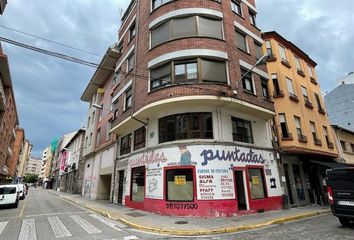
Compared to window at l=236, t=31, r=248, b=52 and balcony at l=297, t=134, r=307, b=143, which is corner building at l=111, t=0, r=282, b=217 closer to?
window at l=236, t=31, r=248, b=52

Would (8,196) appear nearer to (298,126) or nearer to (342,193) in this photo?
(342,193)

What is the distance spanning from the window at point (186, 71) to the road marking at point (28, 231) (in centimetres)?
967

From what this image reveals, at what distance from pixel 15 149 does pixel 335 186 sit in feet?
220

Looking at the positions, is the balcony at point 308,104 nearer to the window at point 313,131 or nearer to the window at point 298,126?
the window at point 313,131

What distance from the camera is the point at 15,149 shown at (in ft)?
184

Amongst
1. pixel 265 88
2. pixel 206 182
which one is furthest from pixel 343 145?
pixel 206 182

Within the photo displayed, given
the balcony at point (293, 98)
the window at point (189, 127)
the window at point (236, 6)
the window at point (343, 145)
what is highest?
the window at point (236, 6)

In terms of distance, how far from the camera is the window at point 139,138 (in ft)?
51.3

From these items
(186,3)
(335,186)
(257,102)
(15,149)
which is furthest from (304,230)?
(15,149)

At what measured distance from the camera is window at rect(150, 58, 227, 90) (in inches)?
509

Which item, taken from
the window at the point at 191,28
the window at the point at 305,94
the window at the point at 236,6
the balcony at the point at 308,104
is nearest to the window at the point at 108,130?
the window at the point at 191,28

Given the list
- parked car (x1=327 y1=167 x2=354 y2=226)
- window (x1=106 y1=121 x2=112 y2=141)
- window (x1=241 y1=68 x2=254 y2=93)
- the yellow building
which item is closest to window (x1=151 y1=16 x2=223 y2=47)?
window (x1=241 y1=68 x2=254 y2=93)

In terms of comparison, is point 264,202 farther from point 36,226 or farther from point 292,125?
point 36,226

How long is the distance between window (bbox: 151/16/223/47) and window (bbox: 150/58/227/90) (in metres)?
1.84
